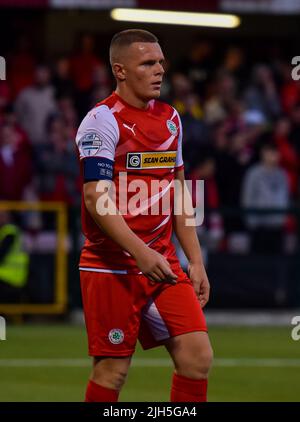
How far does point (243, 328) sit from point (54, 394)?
6.02 meters

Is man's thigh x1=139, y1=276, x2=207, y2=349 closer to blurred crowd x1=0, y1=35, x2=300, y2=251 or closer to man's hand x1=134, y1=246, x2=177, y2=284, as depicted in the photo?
man's hand x1=134, y1=246, x2=177, y2=284

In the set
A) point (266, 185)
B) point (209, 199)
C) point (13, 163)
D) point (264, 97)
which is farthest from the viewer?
point (264, 97)

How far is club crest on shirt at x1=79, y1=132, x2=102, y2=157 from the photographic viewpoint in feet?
21.2

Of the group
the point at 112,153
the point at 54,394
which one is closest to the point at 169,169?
the point at 112,153

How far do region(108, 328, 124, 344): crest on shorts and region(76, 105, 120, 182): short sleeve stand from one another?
0.80 m

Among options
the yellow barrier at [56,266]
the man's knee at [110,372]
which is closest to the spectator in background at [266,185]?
the yellow barrier at [56,266]

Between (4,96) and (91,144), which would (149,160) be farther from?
(4,96)

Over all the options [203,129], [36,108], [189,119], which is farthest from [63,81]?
[203,129]

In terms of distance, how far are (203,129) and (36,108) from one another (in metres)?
2.30

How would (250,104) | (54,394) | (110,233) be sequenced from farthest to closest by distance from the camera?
(250,104)
(54,394)
(110,233)

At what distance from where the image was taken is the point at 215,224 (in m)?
15.7

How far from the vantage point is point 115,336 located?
659cm

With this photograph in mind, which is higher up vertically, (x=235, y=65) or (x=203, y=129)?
(x=235, y=65)

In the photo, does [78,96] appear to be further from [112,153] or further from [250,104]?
[112,153]
